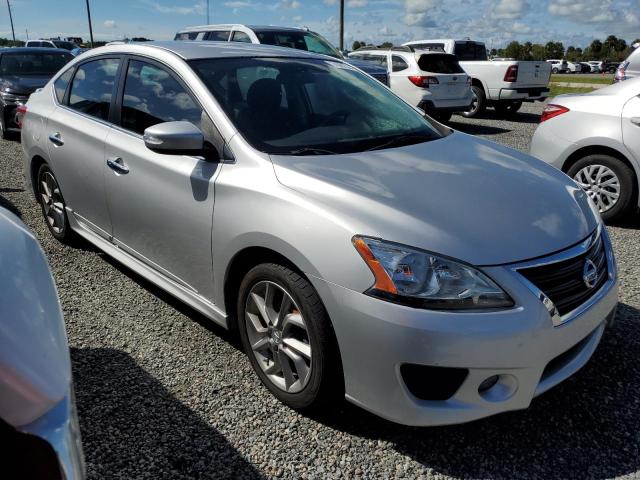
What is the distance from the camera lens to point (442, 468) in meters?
2.36

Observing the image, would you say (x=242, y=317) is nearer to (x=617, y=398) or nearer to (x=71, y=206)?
(x=617, y=398)

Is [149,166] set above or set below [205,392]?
above

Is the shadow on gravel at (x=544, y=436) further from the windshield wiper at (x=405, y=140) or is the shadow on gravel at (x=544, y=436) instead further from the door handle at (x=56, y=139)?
the door handle at (x=56, y=139)

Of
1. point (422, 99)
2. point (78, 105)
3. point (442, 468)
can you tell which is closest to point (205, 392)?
point (442, 468)

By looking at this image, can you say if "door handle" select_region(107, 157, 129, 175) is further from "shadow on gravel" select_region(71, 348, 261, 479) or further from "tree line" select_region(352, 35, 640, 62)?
"tree line" select_region(352, 35, 640, 62)

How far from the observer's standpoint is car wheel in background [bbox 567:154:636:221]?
207 inches

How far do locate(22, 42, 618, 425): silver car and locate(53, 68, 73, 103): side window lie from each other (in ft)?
2.45

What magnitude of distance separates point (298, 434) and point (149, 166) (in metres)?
1.65

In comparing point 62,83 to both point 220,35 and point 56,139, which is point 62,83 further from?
point 220,35

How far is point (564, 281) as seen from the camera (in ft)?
7.68

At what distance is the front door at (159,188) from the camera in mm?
2885

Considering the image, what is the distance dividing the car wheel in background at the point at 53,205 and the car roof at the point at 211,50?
1.24 m

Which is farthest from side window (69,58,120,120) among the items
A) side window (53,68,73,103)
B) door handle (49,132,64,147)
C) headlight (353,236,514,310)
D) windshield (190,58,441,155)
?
headlight (353,236,514,310)

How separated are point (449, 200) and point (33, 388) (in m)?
1.79
